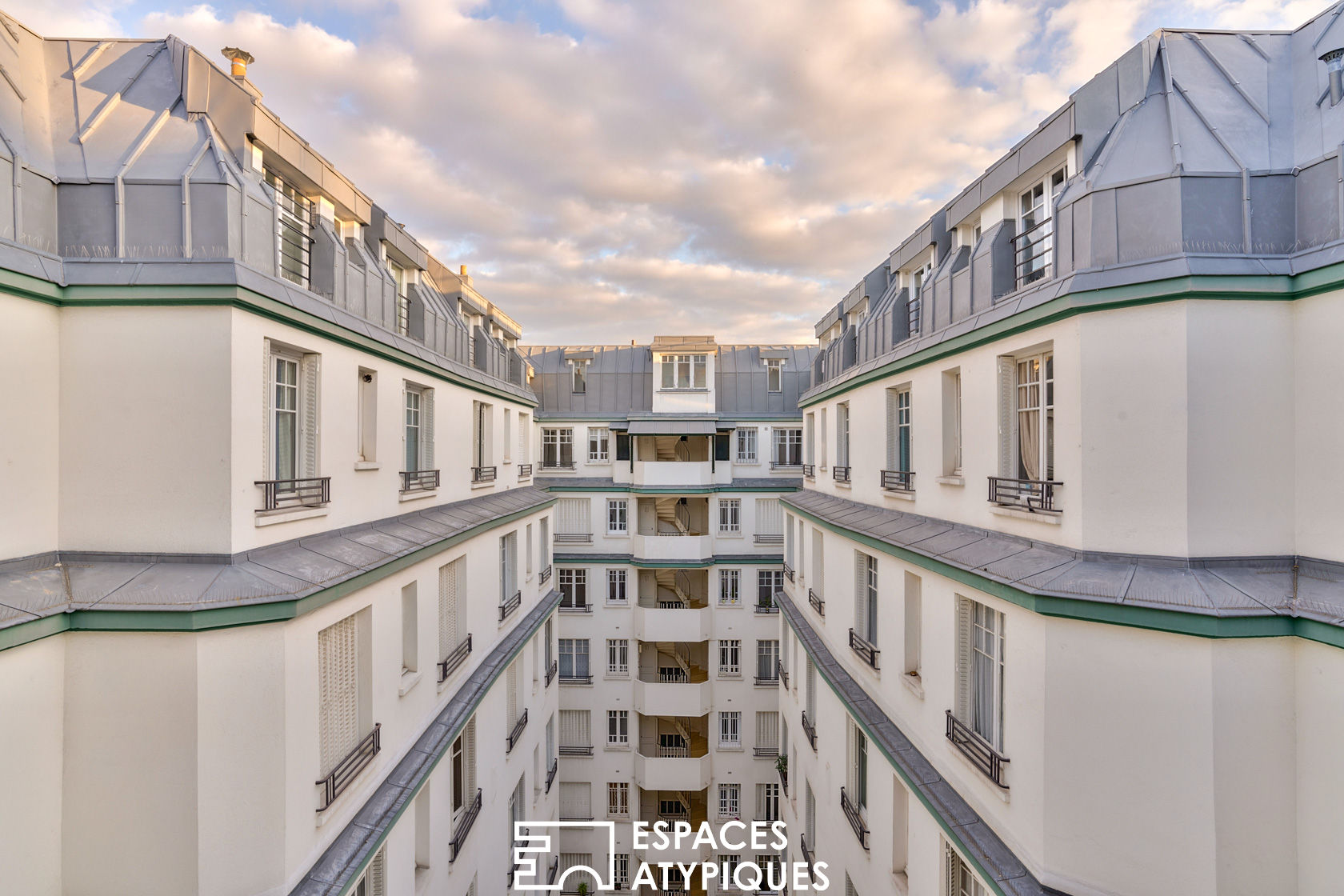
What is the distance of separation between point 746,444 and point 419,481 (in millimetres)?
17969

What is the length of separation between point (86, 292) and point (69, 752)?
5.34 metres

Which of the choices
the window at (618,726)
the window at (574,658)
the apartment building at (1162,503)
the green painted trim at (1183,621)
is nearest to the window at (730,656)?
the window at (618,726)

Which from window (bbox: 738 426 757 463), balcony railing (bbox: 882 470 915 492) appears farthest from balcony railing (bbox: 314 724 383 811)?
window (bbox: 738 426 757 463)

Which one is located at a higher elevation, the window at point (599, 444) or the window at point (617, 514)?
the window at point (599, 444)

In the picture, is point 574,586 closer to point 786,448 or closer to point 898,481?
point 786,448

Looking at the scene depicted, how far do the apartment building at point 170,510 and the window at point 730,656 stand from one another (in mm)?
17855

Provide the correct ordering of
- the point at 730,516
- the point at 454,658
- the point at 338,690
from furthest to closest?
the point at 730,516, the point at 454,658, the point at 338,690

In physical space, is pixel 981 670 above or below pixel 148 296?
below

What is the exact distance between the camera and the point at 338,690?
8.70m

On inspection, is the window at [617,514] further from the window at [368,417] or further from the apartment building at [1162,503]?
the apartment building at [1162,503]

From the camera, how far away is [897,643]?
11531 millimetres

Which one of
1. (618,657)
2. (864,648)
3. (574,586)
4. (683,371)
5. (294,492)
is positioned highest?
(683,371)

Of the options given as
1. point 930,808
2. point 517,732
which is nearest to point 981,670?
point 930,808

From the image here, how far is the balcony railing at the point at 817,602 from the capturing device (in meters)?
17.0
